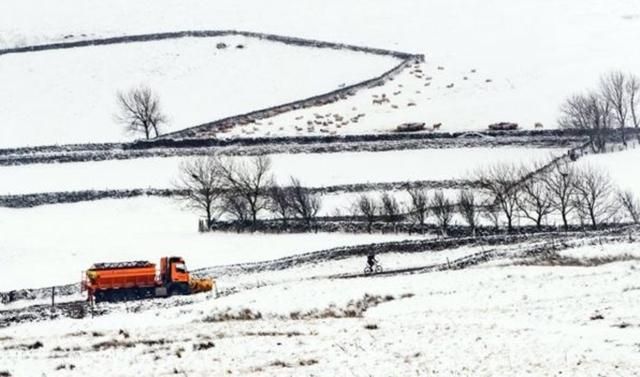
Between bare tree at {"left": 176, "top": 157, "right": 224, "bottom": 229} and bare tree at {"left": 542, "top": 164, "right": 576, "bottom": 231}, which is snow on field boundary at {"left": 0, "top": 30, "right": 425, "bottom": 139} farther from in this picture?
bare tree at {"left": 542, "top": 164, "right": 576, "bottom": 231}

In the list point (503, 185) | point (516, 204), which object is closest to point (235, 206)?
point (503, 185)

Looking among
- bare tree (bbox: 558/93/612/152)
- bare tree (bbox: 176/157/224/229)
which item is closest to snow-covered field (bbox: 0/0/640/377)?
bare tree (bbox: 176/157/224/229)

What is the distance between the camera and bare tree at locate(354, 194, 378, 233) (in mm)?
50906

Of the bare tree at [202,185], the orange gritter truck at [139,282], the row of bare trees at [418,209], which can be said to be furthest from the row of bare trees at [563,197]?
the orange gritter truck at [139,282]

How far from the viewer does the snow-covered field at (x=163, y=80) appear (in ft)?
275

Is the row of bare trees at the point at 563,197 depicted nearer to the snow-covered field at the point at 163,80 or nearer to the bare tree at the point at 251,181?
the bare tree at the point at 251,181

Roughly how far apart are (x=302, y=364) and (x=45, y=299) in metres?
23.9

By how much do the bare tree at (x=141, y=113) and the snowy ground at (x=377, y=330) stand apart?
45837 mm

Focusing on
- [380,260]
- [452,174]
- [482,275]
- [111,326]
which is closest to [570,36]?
[452,174]

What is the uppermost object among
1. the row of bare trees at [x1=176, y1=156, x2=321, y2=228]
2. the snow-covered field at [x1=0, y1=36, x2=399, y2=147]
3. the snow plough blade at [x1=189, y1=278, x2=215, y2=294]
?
the snow-covered field at [x1=0, y1=36, x2=399, y2=147]

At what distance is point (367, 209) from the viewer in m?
51.5

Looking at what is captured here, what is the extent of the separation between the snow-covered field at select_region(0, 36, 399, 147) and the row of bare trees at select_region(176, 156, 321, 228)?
23.5m

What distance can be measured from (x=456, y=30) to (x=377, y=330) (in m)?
95.1

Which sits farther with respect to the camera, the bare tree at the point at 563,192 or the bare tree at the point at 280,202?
the bare tree at the point at 280,202
